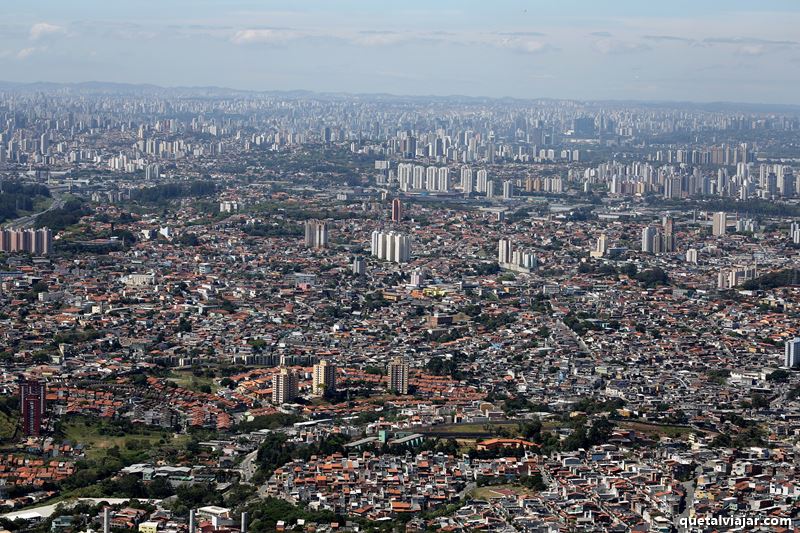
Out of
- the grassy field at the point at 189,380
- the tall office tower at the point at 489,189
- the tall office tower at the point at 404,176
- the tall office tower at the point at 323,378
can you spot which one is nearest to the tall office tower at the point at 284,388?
the tall office tower at the point at 323,378

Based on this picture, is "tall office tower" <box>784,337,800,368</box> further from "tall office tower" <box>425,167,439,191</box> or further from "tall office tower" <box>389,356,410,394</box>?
"tall office tower" <box>425,167,439,191</box>

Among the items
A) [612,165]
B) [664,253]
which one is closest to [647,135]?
[612,165]

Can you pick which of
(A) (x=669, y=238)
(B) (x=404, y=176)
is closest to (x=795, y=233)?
(A) (x=669, y=238)

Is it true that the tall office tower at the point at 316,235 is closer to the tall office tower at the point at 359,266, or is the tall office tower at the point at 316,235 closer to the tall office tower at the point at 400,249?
the tall office tower at the point at 400,249

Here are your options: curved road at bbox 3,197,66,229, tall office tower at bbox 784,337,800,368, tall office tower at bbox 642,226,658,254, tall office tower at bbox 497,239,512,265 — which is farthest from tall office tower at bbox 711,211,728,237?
tall office tower at bbox 784,337,800,368

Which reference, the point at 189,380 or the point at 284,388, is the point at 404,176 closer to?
the point at 189,380

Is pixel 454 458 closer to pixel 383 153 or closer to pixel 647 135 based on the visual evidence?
pixel 383 153
